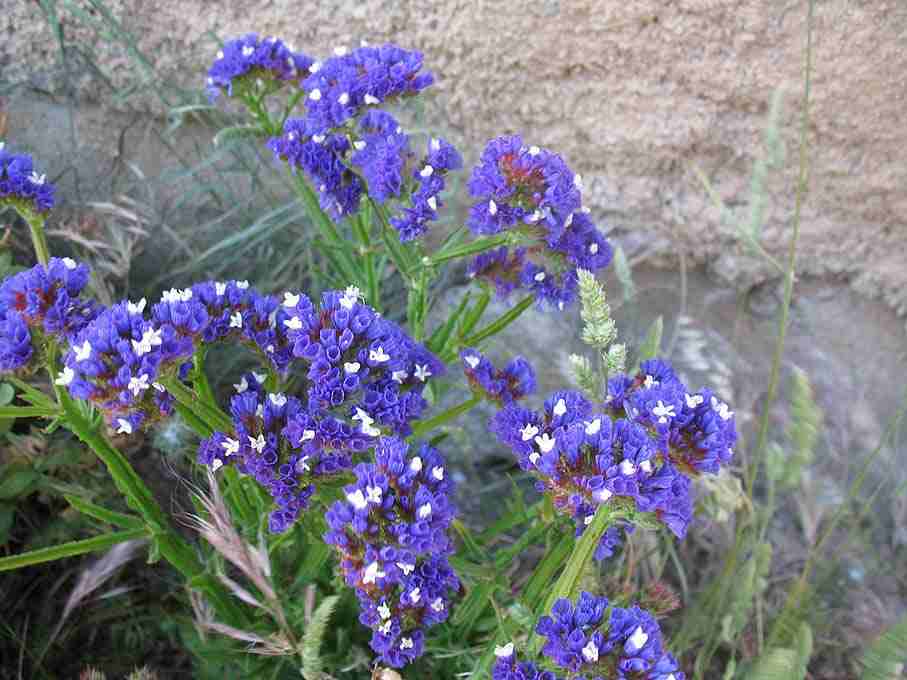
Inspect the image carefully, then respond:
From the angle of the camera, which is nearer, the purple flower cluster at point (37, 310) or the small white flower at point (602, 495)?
the small white flower at point (602, 495)

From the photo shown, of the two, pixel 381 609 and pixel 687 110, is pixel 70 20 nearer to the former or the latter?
pixel 687 110

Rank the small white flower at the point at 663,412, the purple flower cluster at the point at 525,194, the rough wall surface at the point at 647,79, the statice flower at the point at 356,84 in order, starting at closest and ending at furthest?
the small white flower at the point at 663,412, the purple flower cluster at the point at 525,194, the statice flower at the point at 356,84, the rough wall surface at the point at 647,79

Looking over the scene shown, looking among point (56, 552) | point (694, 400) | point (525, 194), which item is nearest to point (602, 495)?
point (694, 400)

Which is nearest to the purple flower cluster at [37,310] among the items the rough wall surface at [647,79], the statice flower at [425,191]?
the statice flower at [425,191]

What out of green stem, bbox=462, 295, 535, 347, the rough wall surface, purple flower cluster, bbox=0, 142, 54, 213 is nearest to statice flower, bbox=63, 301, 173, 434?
purple flower cluster, bbox=0, 142, 54, 213

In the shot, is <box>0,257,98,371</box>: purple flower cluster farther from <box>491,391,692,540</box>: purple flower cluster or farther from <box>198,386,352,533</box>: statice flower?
<box>491,391,692,540</box>: purple flower cluster

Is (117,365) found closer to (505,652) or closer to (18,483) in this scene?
(505,652)

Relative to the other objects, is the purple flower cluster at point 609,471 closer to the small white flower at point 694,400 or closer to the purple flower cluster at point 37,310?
the small white flower at point 694,400
